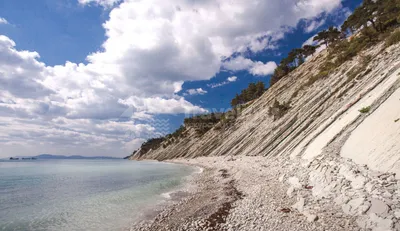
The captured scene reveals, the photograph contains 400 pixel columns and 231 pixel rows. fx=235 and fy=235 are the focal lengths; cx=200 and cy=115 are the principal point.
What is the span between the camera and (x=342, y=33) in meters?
74.8

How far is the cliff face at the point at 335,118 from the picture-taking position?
16.5 meters

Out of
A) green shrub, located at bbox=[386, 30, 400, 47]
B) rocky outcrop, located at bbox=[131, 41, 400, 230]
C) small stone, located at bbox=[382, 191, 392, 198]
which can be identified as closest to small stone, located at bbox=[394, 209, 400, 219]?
rocky outcrop, located at bbox=[131, 41, 400, 230]

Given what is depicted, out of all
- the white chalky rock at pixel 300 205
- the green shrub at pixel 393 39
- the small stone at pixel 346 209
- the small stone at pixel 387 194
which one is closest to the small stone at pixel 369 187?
the small stone at pixel 387 194

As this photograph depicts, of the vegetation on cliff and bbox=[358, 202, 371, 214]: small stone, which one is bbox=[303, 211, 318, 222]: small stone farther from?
the vegetation on cliff

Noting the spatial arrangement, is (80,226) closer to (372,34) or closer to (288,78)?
(372,34)

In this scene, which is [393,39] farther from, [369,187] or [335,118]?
[369,187]

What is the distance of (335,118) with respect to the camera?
29.0 meters

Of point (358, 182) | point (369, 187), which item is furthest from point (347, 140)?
point (369, 187)

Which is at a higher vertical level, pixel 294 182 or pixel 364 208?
pixel 294 182

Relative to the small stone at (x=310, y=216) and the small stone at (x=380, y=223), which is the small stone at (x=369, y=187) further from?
the small stone at (x=310, y=216)

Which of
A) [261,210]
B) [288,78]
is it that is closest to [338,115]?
[261,210]

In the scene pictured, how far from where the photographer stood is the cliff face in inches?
651

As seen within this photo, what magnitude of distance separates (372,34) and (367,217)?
52482 mm

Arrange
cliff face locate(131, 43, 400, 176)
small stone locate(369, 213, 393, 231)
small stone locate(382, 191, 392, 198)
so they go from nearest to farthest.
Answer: small stone locate(369, 213, 393, 231) < small stone locate(382, 191, 392, 198) < cliff face locate(131, 43, 400, 176)
